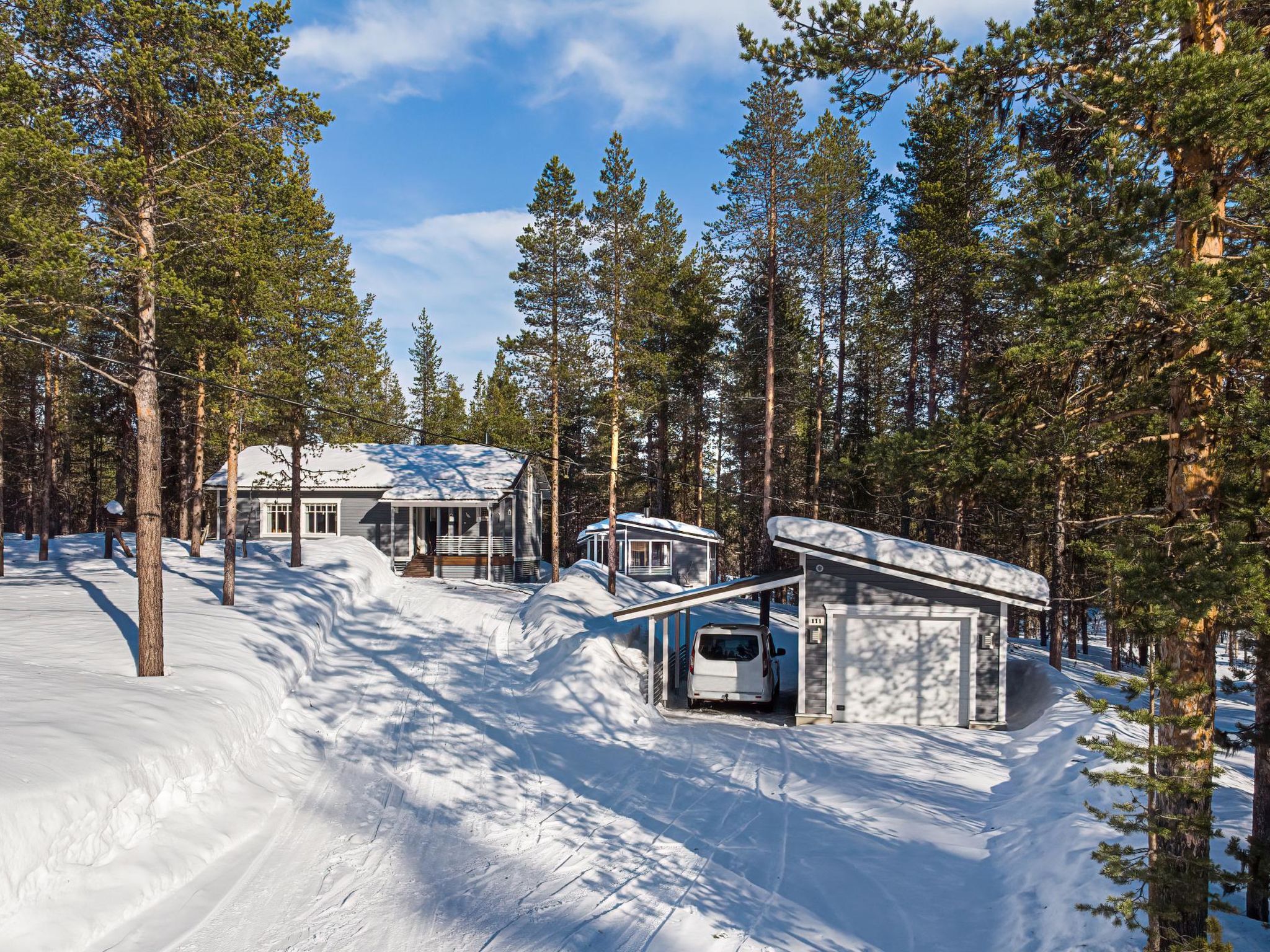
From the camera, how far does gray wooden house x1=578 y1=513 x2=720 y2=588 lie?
32.2m

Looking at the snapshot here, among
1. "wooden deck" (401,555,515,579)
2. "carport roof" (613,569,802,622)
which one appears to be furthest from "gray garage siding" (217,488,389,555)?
"carport roof" (613,569,802,622)

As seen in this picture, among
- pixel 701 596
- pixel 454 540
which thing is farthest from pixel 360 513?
pixel 701 596

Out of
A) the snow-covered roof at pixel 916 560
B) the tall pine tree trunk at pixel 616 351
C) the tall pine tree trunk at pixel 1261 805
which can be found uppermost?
the tall pine tree trunk at pixel 616 351

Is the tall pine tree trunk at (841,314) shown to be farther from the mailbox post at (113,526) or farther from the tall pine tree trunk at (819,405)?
the mailbox post at (113,526)

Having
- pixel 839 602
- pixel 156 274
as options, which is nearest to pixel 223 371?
pixel 156 274

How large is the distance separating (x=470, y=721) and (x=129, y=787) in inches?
235

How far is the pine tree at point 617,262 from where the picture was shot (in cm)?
2389

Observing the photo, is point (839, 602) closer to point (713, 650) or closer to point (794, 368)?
point (713, 650)

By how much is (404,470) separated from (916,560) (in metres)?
24.0

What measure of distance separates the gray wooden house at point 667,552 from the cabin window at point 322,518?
10847 millimetres

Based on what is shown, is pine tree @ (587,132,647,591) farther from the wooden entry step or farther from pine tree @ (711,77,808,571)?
the wooden entry step

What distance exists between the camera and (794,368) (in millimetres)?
27844

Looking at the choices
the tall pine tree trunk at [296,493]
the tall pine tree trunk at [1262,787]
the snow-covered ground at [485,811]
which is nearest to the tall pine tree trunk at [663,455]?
the tall pine tree trunk at [296,493]

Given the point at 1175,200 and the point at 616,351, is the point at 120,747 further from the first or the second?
the point at 616,351
